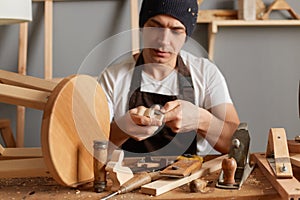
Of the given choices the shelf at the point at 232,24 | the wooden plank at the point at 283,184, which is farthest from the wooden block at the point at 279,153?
the shelf at the point at 232,24

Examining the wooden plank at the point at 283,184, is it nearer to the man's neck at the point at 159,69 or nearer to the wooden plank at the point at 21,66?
the man's neck at the point at 159,69

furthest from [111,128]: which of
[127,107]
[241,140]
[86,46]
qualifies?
[86,46]

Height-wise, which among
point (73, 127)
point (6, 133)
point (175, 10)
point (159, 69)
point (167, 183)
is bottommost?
point (6, 133)

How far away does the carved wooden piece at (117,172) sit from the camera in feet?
3.34

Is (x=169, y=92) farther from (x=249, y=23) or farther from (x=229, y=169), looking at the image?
(x=249, y=23)

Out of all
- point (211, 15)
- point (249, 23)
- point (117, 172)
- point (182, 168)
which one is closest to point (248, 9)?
point (249, 23)

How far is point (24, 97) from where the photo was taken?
1018mm

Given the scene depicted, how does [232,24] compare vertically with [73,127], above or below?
above

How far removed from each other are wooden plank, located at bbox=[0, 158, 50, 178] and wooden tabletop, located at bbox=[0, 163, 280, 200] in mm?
30

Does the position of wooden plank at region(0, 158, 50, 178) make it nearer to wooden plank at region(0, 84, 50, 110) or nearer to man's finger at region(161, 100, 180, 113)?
wooden plank at region(0, 84, 50, 110)

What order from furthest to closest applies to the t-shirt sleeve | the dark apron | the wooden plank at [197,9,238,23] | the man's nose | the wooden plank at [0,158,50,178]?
1. the wooden plank at [197,9,238,23]
2. the t-shirt sleeve
3. the dark apron
4. the man's nose
5. the wooden plank at [0,158,50,178]

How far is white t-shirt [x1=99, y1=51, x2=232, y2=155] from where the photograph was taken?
137 cm

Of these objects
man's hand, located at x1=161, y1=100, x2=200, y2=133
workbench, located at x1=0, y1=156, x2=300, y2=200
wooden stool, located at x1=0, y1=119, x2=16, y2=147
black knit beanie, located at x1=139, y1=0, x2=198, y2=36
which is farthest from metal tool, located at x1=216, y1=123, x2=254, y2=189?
wooden stool, located at x1=0, y1=119, x2=16, y2=147

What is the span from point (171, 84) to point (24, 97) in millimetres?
468
